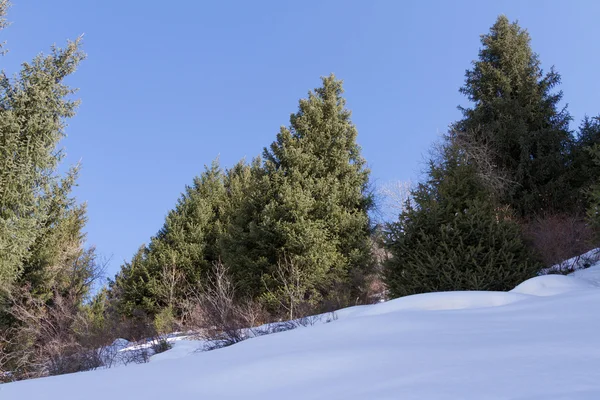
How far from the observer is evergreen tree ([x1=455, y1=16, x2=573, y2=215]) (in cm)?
1798

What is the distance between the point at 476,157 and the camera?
1728 centimetres

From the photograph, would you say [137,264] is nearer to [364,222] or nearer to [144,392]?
[364,222]

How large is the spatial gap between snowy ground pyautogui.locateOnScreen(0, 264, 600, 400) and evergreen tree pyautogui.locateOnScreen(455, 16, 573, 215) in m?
15.1

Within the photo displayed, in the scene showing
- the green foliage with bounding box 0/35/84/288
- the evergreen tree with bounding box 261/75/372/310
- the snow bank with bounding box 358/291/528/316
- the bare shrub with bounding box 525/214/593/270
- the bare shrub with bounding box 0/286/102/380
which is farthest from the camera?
the evergreen tree with bounding box 261/75/372/310

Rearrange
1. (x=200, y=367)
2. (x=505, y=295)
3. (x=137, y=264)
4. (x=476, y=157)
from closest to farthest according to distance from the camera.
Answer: (x=200, y=367) → (x=505, y=295) → (x=476, y=157) → (x=137, y=264)

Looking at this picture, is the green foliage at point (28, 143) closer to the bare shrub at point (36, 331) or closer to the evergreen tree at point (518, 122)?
the bare shrub at point (36, 331)

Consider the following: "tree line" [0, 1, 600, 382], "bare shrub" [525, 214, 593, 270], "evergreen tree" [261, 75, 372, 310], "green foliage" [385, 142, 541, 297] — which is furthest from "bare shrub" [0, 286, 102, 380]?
"bare shrub" [525, 214, 593, 270]

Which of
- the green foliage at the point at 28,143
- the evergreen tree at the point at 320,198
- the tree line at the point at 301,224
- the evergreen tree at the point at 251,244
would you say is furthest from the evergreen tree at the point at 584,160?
the green foliage at the point at 28,143

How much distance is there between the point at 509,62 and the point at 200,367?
73.7 feet

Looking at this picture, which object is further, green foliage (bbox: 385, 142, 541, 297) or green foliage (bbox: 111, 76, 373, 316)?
green foliage (bbox: 111, 76, 373, 316)

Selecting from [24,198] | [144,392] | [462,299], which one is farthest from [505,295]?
[24,198]

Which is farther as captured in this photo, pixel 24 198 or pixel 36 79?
pixel 36 79

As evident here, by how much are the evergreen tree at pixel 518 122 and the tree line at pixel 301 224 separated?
3.1 inches

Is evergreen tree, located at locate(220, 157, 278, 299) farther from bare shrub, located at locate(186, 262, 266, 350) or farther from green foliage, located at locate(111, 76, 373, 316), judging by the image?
bare shrub, located at locate(186, 262, 266, 350)
